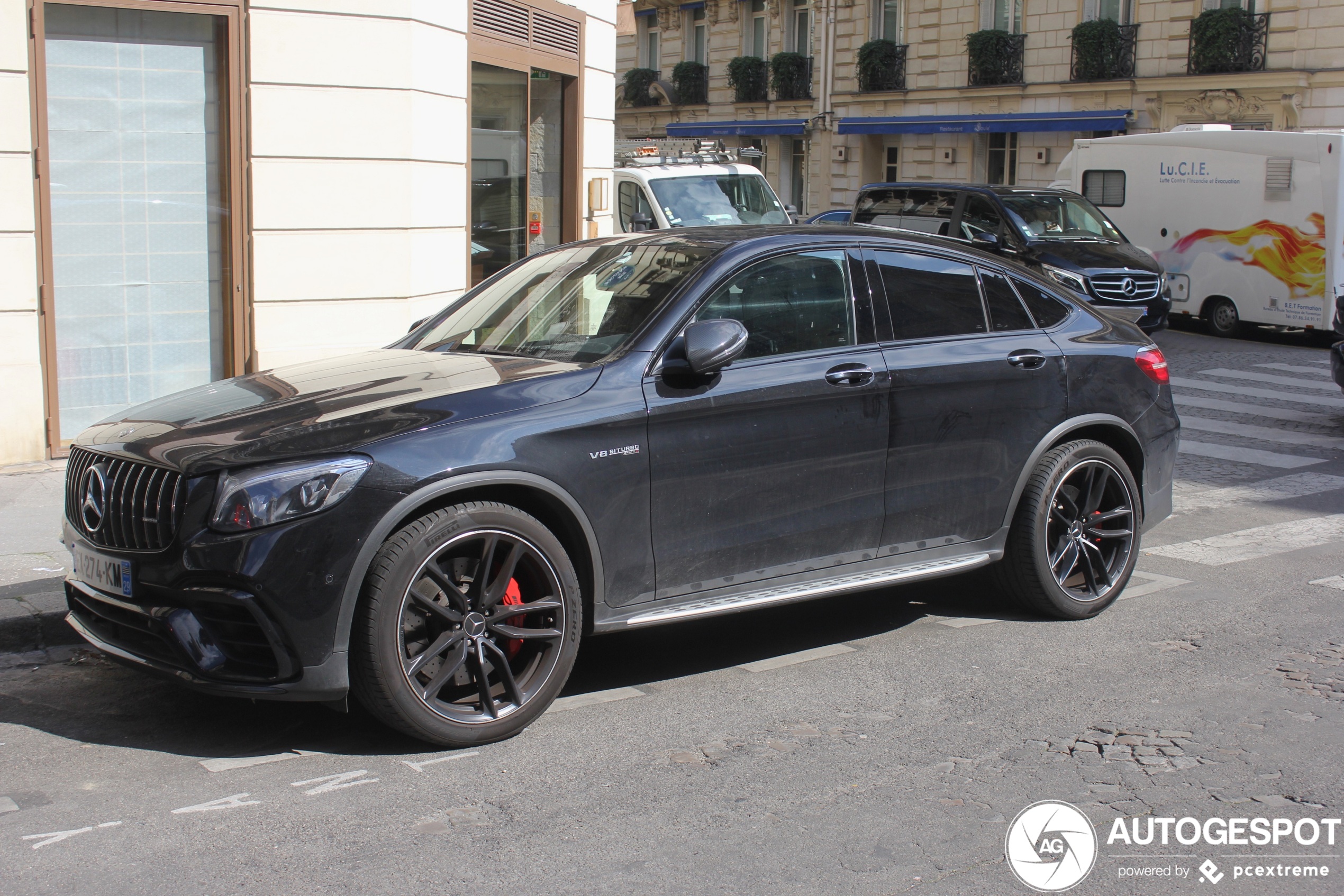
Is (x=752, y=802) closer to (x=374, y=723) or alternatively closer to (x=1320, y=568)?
(x=374, y=723)

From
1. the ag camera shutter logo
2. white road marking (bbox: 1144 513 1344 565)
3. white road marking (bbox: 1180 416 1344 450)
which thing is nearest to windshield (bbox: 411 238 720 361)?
the ag camera shutter logo

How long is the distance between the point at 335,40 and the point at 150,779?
6929mm

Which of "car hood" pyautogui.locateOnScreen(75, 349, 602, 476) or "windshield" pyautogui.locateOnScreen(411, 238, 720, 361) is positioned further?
"windshield" pyautogui.locateOnScreen(411, 238, 720, 361)

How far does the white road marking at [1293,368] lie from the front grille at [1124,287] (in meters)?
1.84

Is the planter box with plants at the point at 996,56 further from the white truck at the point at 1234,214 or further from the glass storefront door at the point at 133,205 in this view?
the glass storefront door at the point at 133,205

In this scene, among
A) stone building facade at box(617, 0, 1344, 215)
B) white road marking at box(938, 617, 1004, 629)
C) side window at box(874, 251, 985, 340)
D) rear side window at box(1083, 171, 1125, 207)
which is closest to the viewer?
side window at box(874, 251, 985, 340)

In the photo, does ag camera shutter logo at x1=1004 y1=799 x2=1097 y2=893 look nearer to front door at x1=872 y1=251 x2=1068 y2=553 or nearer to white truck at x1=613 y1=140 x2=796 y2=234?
front door at x1=872 y1=251 x2=1068 y2=553

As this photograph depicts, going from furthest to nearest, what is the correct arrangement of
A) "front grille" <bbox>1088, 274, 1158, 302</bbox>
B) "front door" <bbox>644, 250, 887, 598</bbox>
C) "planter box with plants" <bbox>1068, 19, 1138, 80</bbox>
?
"planter box with plants" <bbox>1068, 19, 1138, 80</bbox>, "front grille" <bbox>1088, 274, 1158, 302</bbox>, "front door" <bbox>644, 250, 887, 598</bbox>

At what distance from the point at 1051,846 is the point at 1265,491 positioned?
19.9ft

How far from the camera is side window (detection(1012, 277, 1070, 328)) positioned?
5801 millimetres

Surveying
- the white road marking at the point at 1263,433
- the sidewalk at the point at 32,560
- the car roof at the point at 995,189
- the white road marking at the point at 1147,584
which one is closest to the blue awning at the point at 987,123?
the car roof at the point at 995,189

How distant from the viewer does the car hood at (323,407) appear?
409cm

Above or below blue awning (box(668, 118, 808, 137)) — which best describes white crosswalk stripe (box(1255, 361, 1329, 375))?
below

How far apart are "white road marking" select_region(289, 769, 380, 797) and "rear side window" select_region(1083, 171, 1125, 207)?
57.3 feet
